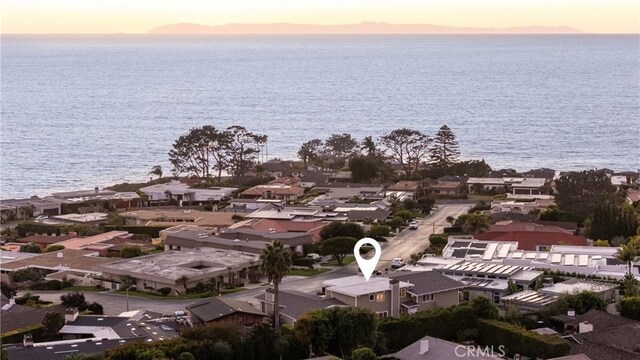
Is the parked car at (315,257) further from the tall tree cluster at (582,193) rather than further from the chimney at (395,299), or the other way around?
the tall tree cluster at (582,193)

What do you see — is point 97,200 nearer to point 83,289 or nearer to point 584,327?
point 83,289

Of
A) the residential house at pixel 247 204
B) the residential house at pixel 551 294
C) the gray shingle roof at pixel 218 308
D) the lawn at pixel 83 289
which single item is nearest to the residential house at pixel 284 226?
the residential house at pixel 247 204

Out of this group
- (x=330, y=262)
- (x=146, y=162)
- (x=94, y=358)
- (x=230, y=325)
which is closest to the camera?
(x=94, y=358)

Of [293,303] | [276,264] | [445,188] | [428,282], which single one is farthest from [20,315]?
[445,188]

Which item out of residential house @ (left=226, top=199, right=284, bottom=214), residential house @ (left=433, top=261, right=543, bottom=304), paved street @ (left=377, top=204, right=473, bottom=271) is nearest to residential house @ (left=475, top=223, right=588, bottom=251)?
paved street @ (left=377, top=204, right=473, bottom=271)

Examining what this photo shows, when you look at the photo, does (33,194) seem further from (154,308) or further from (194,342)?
(194,342)

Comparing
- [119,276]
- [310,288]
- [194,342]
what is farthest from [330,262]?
[194,342]

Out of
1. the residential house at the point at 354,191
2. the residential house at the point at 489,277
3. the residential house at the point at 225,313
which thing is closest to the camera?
the residential house at the point at 225,313
